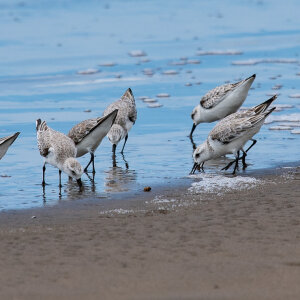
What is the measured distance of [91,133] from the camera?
38.2 feet

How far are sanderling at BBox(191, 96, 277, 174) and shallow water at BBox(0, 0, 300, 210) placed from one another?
27 centimetres

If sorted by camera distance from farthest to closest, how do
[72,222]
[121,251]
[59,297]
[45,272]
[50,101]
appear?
1. [50,101]
2. [72,222]
3. [121,251]
4. [45,272]
5. [59,297]

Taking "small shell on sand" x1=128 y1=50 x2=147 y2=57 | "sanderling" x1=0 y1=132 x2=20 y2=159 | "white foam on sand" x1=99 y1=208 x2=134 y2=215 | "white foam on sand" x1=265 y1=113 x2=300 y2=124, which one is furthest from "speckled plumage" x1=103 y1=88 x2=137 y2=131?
"small shell on sand" x1=128 y1=50 x2=147 y2=57

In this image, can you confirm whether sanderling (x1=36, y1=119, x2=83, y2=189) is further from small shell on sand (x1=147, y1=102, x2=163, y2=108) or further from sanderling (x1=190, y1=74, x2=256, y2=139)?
small shell on sand (x1=147, y1=102, x2=163, y2=108)

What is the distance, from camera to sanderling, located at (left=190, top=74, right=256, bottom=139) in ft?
46.8

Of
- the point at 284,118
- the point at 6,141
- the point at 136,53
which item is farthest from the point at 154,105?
the point at 136,53

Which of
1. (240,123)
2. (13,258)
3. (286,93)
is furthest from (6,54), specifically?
(13,258)

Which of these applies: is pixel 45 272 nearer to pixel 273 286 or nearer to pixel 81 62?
pixel 273 286

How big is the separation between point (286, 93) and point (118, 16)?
14249 mm

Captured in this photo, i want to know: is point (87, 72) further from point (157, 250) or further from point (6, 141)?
point (157, 250)

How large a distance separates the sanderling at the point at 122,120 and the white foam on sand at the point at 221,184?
2268 millimetres

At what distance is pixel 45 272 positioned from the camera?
6781 millimetres

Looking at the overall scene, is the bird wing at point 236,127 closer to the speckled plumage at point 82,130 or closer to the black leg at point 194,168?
the black leg at point 194,168

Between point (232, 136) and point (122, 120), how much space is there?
2.31m
